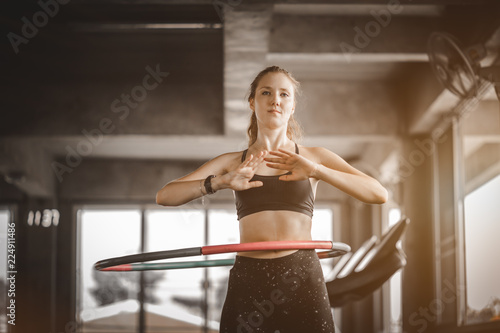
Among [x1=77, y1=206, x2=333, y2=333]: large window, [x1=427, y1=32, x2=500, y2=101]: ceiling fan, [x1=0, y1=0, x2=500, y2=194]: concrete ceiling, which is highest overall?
[x1=0, y1=0, x2=500, y2=194]: concrete ceiling

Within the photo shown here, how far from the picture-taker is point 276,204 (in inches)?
94.7

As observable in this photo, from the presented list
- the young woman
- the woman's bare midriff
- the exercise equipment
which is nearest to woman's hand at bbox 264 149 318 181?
the young woman

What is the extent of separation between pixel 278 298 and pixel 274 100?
71 cm

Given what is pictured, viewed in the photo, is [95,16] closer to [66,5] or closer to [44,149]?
[66,5]

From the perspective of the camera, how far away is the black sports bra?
2.42m

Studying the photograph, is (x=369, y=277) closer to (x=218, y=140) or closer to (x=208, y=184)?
(x=208, y=184)

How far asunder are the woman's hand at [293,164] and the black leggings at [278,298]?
297 mm

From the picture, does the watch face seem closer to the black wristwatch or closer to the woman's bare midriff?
the black wristwatch

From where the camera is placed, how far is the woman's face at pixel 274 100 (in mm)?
2477

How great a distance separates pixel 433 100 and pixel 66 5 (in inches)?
144

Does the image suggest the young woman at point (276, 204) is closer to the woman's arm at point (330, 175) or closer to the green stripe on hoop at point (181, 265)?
the woman's arm at point (330, 175)

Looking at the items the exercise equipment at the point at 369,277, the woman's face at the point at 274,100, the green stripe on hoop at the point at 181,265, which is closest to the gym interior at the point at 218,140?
the exercise equipment at the point at 369,277

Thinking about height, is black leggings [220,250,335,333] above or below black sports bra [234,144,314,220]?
below

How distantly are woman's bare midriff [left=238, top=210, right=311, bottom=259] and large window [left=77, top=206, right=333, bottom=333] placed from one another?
9255mm
